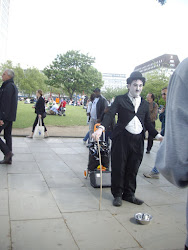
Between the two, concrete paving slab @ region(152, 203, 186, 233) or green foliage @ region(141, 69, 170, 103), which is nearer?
concrete paving slab @ region(152, 203, 186, 233)

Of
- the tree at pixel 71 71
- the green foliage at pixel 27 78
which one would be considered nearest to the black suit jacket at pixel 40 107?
the tree at pixel 71 71

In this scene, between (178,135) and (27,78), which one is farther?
(27,78)

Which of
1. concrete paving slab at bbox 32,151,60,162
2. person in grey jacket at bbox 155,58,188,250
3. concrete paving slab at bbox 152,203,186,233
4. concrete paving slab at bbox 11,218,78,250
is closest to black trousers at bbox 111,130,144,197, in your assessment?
concrete paving slab at bbox 152,203,186,233

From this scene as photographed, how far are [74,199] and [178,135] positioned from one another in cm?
355

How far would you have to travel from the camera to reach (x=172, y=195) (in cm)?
486

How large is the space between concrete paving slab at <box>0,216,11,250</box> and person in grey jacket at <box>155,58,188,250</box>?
2.35 m

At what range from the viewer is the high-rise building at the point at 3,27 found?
101575mm

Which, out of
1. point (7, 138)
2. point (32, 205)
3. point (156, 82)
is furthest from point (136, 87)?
point (156, 82)

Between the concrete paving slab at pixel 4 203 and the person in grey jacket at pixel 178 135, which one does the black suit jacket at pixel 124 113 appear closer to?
the concrete paving slab at pixel 4 203

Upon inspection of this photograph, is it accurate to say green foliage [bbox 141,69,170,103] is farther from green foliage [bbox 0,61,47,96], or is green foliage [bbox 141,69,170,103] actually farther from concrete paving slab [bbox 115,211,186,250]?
concrete paving slab [bbox 115,211,186,250]

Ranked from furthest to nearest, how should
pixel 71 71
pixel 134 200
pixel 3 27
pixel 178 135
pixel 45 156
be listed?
pixel 3 27, pixel 71 71, pixel 45 156, pixel 134 200, pixel 178 135

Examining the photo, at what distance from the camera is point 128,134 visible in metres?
4.15

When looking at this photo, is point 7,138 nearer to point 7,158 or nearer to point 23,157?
point 7,158

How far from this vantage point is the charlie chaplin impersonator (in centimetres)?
416
